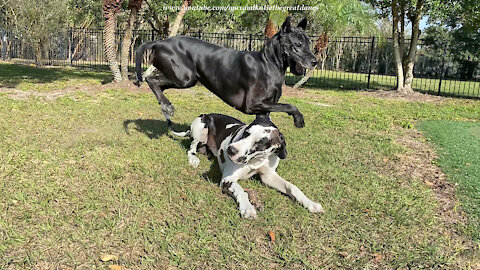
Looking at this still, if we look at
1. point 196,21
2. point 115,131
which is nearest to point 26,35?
point 196,21

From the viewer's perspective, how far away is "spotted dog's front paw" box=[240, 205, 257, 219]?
3.48 metres

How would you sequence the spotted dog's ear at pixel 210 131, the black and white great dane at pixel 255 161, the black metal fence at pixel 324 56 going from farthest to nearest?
1. the black metal fence at pixel 324 56
2. the spotted dog's ear at pixel 210 131
3. the black and white great dane at pixel 255 161

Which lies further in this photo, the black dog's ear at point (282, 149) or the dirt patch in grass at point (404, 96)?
the dirt patch in grass at point (404, 96)

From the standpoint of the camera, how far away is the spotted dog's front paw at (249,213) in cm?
348

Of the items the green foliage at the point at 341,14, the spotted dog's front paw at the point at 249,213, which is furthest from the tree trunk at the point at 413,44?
the spotted dog's front paw at the point at 249,213

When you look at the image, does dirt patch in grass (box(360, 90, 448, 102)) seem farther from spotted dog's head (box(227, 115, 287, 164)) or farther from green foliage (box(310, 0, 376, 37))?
spotted dog's head (box(227, 115, 287, 164))

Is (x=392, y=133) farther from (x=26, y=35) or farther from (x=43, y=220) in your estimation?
(x=26, y=35)

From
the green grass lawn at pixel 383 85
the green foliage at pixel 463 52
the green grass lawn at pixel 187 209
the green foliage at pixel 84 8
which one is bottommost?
the green grass lawn at pixel 187 209

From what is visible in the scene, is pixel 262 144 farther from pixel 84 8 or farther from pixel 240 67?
pixel 84 8

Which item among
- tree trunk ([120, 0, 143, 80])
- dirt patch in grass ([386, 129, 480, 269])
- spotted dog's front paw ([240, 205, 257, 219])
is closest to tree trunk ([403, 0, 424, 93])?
dirt patch in grass ([386, 129, 480, 269])

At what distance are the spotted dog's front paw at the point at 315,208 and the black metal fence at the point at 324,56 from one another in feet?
56.4

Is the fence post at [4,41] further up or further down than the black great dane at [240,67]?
further up

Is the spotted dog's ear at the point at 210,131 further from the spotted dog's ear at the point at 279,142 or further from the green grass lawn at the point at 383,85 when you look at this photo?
the green grass lawn at the point at 383,85

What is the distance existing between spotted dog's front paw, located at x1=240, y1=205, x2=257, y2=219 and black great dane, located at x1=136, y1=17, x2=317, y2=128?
3.86 ft
